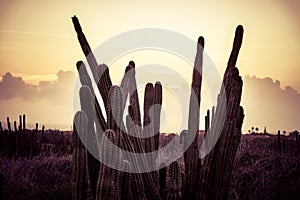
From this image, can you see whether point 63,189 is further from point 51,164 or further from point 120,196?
point 120,196

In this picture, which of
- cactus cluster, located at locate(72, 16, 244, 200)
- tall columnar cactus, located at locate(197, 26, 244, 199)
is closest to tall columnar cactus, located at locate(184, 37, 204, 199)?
cactus cluster, located at locate(72, 16, 244, 200)

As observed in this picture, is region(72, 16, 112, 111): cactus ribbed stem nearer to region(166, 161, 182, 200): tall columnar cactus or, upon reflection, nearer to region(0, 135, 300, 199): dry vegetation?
region(166, 161, 182, 200): tall columnar cactus

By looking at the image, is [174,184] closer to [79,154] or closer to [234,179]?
[79,154]

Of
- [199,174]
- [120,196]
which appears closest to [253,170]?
[199,174]

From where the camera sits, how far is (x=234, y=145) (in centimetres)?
355

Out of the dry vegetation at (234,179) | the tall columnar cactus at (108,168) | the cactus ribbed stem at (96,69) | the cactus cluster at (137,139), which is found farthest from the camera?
the dry vegetation at (234,179)

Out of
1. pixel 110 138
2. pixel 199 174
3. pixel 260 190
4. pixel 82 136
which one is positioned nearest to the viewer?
pixel 110 138

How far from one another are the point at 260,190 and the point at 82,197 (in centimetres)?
583

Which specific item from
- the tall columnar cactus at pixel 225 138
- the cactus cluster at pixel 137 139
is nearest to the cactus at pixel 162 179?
the cactus cluster at pixel 137 139

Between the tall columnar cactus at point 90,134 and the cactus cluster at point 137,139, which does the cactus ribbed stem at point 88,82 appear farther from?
Result: the tall columnar cactus at point 90,134

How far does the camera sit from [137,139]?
352 cm

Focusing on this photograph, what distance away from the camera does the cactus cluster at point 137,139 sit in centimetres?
317

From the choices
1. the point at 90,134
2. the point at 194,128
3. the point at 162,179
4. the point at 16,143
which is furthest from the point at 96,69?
the point at 16,143

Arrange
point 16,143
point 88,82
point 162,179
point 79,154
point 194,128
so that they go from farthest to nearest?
point 16,143, point 162,179, point 194,128, point 88,82, point 79,154
